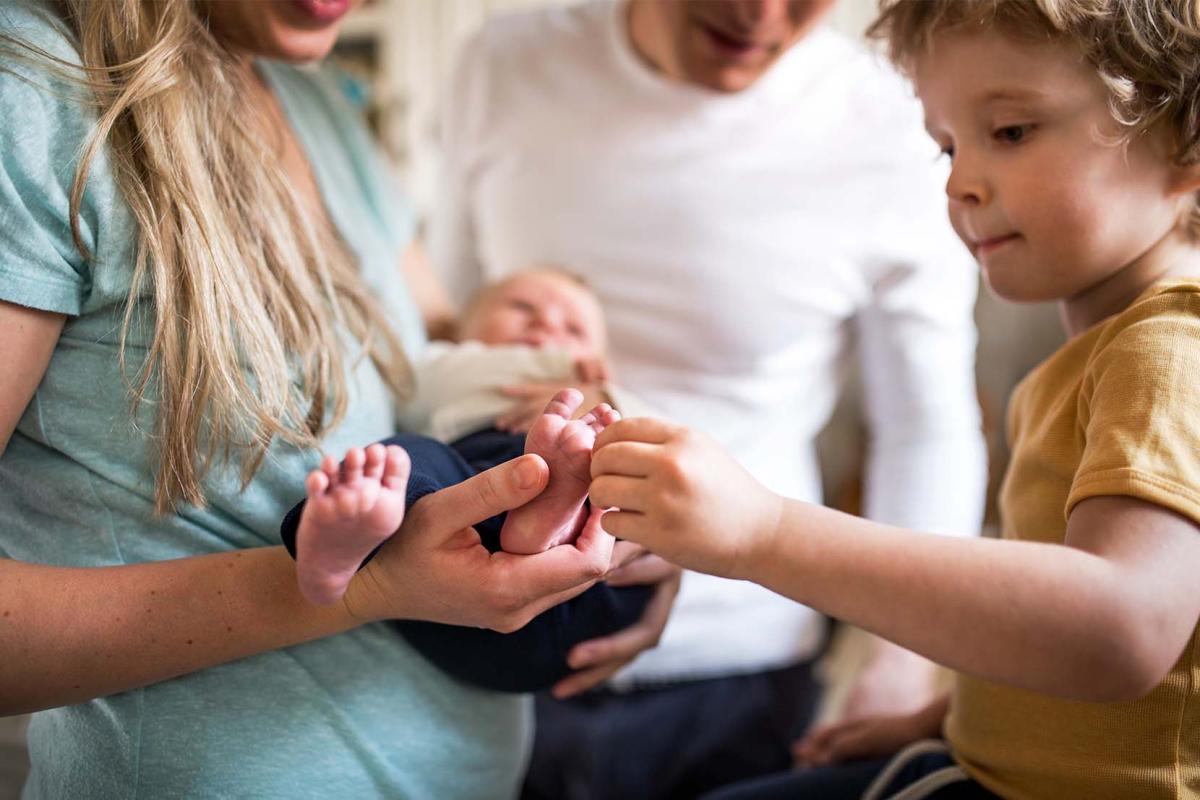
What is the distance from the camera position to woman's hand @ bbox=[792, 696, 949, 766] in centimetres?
107

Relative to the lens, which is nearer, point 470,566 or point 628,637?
point 470,566

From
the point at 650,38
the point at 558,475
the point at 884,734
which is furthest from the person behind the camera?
the point at 650,38

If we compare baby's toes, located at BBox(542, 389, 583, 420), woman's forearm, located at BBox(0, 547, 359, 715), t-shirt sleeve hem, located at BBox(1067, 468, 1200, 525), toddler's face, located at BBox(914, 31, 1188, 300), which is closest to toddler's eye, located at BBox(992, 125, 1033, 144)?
toddler's face, located at BBox(914, 31, 1188, 300)

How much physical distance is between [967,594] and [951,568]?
2 centimetres

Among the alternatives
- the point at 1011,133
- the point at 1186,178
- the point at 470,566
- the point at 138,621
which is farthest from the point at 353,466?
the point at 1186,178

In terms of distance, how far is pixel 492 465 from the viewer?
3.21ft

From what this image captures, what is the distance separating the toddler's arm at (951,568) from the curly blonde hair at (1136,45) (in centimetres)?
34

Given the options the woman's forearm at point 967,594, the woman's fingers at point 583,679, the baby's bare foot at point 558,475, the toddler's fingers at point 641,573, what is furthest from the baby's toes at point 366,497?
the woman's fingers at point 583,679

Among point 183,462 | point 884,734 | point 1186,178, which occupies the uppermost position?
point 1186,178

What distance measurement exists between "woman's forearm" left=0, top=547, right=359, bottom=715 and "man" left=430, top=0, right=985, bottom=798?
61 centimetres

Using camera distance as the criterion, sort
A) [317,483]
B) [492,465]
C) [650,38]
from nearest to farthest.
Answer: [317,483] → [492,465] → [650,38]

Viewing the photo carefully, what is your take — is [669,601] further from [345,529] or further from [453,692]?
[345,529]

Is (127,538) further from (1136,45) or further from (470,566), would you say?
(1136,45)

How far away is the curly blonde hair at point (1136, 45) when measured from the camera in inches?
30.4
